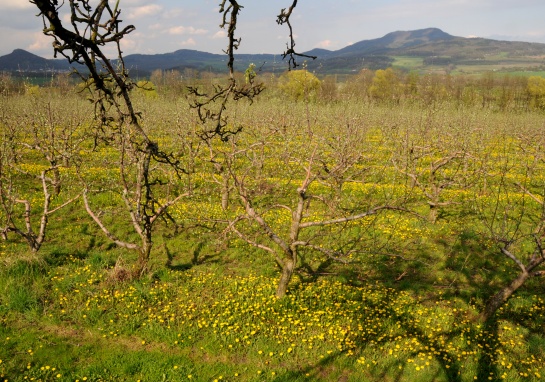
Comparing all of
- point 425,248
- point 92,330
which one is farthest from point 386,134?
point 92,330

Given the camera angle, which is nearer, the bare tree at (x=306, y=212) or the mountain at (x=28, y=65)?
the bare tree at (x=306, y=212)

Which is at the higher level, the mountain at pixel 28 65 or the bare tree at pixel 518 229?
the mountain at pixel 28 65

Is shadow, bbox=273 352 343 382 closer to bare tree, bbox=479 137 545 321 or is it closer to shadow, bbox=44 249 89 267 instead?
bare tree, bbox=479 137 545 321

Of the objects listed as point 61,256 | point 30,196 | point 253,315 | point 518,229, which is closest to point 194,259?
point 61,256

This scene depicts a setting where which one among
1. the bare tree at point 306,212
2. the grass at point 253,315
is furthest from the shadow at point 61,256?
the bare tree at point 306,212

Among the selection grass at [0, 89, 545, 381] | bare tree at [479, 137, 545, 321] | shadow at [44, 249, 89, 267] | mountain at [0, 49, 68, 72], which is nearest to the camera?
grass at [0, 89, 545, 381]

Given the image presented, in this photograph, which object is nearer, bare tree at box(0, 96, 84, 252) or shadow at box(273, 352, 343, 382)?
shadow at box(273, 352, 343, 382)

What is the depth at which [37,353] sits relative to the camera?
241 inches

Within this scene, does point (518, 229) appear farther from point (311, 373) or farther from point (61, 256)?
point (61, 256)

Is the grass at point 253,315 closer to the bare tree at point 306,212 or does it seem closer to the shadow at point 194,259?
the shadow at point 194,259

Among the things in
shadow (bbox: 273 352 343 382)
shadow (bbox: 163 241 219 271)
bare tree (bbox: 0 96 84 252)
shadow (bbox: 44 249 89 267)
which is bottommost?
shadow (bbox: 273 352 343 382)

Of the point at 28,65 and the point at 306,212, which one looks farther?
the point at 28,65

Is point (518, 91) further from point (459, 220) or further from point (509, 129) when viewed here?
point (459, 220)

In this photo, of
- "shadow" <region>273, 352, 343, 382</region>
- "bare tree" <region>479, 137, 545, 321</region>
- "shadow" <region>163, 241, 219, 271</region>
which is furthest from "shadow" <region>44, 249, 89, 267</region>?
"bare tree" <region>479, 137, 545, 321</region>
